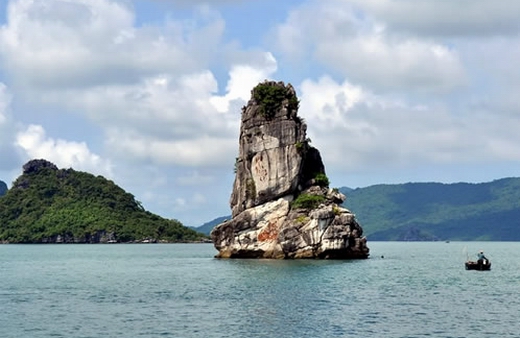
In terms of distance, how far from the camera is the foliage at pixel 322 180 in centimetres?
11275

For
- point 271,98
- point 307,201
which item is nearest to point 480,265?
point 307,201

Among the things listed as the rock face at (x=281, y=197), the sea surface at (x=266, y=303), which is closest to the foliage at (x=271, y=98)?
the rock face at (x=281, y=197)

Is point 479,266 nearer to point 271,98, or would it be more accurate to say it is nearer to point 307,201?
point 307,201

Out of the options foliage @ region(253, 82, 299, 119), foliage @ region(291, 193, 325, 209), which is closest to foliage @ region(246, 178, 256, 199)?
foliage @ region(291, 193, 325, 209)

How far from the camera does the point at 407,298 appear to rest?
63.6 meters

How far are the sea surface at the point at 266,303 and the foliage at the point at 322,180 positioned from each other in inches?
768

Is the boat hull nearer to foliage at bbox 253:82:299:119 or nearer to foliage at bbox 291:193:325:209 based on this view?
foliage at bbox 291:193:325:209

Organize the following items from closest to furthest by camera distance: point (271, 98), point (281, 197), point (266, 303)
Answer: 1. point (266, 303)
2. point (281, 197)
3. point (271, 98)

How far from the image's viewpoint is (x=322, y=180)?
371ft

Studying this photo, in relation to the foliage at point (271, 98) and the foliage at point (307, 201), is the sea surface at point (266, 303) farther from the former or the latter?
the foliage at point (271, 98)

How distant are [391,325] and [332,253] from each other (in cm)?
5808

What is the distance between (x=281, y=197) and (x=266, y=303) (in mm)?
50324

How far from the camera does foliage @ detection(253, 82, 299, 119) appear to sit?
372 ft

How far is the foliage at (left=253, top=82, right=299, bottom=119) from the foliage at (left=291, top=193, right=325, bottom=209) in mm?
13447
